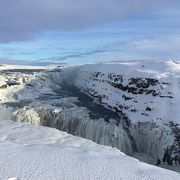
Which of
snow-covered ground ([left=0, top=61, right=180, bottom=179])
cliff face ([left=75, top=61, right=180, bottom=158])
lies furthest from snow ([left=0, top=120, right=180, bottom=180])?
cliff face ([left=75, top=61, right=180, bottom=158])

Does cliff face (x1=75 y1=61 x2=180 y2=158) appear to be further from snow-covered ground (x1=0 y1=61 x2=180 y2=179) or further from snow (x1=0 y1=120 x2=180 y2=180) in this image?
snow (x1=0 y1=120 x2=180 y2=180)

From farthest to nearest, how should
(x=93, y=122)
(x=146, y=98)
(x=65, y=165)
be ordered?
(x=146, y=98) → (x=93, y=122) → (x=65, y=165)

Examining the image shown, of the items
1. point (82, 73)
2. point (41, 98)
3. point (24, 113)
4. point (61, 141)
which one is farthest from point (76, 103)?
point (61, 141)

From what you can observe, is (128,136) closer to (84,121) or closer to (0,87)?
(84,121)

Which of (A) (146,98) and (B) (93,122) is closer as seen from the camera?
(B) (93,122)

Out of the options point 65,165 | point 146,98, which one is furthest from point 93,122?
point 65,165

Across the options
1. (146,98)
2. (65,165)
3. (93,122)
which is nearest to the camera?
(65,165)

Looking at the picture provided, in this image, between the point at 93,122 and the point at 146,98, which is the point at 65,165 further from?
the point at 146,98

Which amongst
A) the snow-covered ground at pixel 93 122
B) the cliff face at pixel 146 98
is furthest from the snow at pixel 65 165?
the cliff face at pixel 146 98
